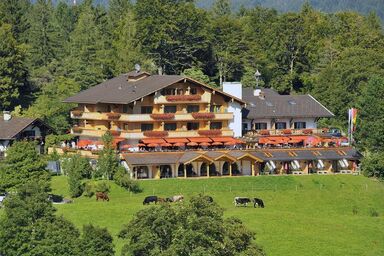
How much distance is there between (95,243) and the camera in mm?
49219

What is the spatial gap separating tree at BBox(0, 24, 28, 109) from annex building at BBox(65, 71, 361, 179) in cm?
949

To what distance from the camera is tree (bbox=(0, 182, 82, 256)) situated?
50.0m

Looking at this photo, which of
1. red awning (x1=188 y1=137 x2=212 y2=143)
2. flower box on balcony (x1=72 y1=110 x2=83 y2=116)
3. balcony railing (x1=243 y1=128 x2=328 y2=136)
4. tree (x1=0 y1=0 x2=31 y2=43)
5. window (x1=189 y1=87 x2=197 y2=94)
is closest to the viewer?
red awning (x1=188 y1=137 x2=212 y2=143)

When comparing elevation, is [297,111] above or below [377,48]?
below

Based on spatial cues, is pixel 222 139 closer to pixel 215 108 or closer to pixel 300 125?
pixel 215 108

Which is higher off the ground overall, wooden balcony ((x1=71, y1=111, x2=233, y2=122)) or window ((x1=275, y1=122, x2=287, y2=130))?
wooden balcony ((x1=71, y1=111, x2=233, y2=122))

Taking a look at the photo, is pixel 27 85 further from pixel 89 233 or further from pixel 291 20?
pixel 89 233

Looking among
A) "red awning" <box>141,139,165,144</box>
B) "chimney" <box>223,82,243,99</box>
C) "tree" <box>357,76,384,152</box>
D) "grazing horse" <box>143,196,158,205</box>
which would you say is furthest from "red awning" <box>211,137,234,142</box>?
"grazing horse" <box>143,196,158,205</box>

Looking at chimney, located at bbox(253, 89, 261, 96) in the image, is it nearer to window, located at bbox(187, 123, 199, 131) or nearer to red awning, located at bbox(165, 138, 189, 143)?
window, located at bbox(187, 123, 199, 131)

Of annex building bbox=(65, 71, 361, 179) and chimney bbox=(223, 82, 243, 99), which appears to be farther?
chimney bbox=(223, 82, 243, 99)

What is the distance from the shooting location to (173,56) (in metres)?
114

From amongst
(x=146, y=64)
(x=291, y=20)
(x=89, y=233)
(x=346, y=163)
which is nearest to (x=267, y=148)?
(x=346, y=163)

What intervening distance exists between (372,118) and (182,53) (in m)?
32.0

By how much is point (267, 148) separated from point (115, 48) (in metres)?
35.0
